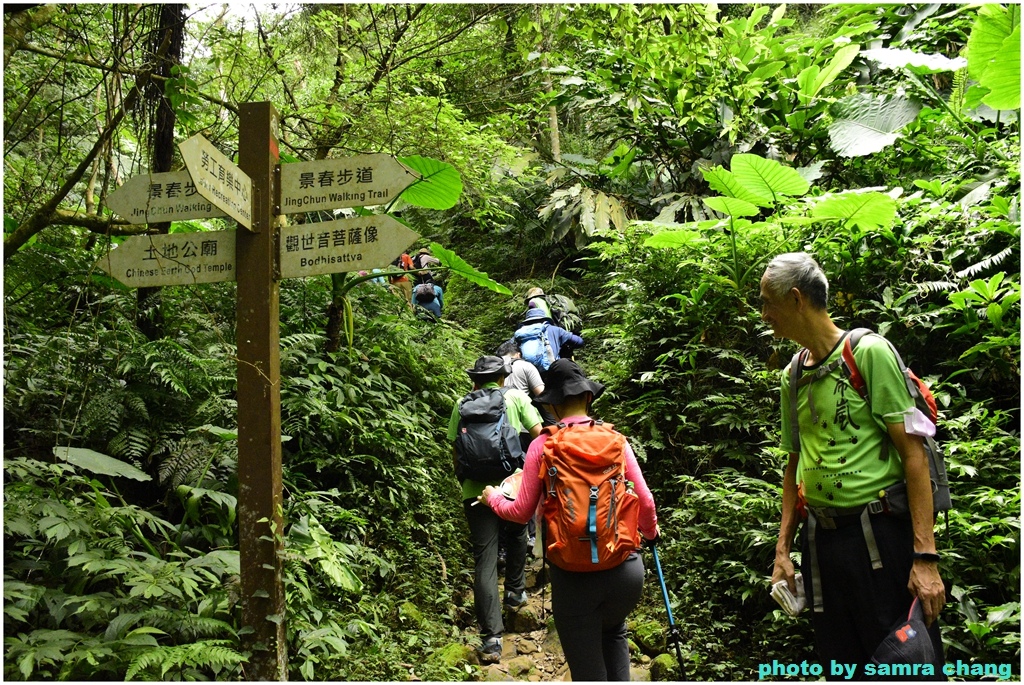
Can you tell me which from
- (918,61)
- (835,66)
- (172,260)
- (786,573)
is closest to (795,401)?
(786,573)

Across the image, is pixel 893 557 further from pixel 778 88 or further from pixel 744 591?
pixel 778 88

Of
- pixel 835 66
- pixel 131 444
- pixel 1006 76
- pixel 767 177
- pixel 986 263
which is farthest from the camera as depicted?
pixel 835 66

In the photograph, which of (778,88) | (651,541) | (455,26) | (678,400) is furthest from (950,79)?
(651,541)

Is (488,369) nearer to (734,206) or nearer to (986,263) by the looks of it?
(734,206)

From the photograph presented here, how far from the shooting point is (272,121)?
317 cm

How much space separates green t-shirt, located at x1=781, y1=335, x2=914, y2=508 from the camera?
2.32 metres

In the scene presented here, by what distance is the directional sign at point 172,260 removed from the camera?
299cm

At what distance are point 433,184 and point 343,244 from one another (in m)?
2.99

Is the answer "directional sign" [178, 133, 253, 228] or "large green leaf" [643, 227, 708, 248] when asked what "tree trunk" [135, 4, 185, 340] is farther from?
"large green leaf" [643, 227, 708, 248]

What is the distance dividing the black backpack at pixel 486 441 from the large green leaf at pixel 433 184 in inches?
82.1

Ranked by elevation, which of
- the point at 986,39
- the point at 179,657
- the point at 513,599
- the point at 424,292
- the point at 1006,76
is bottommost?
the point at 513,599

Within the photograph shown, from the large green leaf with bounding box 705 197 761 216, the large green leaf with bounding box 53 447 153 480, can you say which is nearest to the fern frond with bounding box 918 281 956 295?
the large green leaf with bounding box 705 197 761 216

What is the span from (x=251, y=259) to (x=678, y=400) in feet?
15.5

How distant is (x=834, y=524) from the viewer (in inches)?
94.5
